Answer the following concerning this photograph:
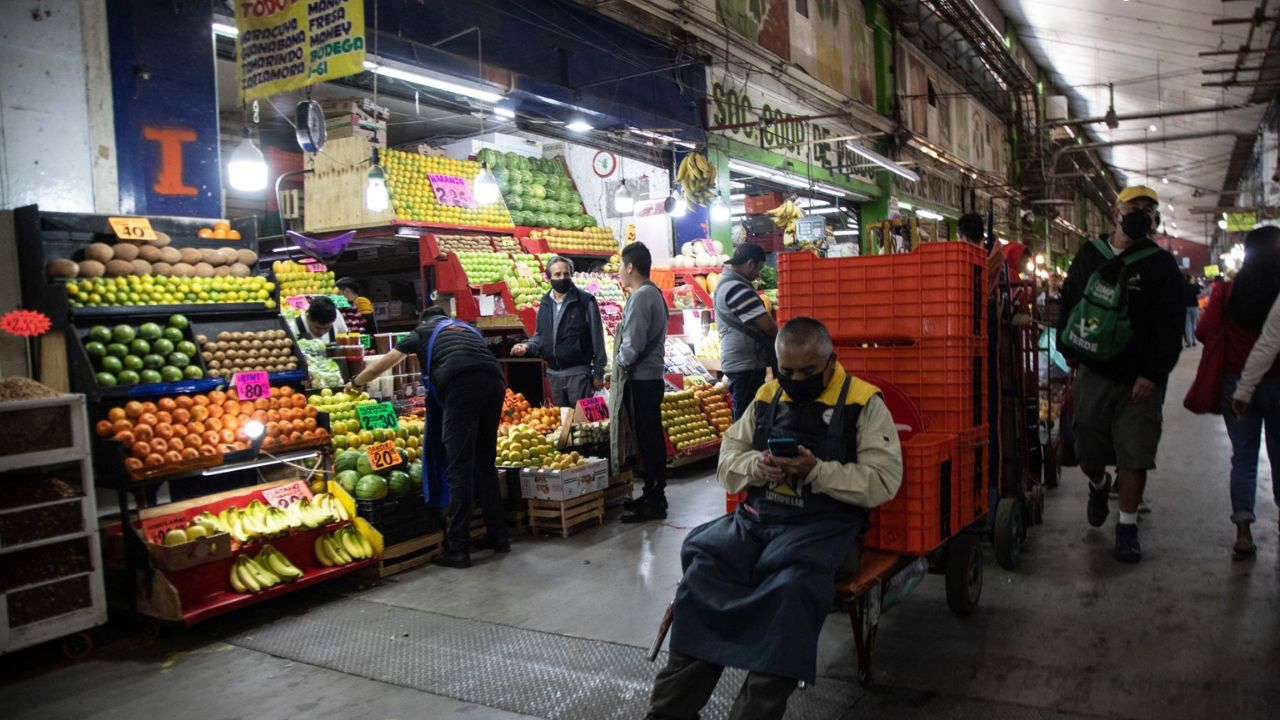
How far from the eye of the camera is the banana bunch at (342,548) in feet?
17.2

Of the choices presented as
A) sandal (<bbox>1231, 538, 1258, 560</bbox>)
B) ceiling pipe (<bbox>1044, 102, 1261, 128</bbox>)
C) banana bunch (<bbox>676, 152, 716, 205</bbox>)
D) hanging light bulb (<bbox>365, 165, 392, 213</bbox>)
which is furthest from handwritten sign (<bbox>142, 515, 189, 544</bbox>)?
ceiling pipe (<bbox>1044, 102, 1261, 128</bbox>)

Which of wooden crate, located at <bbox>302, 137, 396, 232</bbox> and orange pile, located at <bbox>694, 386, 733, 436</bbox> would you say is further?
wooden crate, located at <bbox>302, 137, 396, 232</bbox>

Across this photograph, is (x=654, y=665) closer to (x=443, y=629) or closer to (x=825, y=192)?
(x=443, y=629)

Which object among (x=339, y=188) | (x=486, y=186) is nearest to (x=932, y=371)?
(x=486, y=186)

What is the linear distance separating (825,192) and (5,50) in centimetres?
1364

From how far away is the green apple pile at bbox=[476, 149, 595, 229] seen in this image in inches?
482

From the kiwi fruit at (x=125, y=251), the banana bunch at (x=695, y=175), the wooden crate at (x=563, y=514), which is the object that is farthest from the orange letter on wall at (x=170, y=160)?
the banana bunch at (x=695, y=175)

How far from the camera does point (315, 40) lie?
222 inches

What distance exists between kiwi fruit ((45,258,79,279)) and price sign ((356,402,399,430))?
208 centimetres

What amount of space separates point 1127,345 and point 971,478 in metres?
1.62

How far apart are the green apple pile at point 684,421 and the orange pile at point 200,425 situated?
3.74m

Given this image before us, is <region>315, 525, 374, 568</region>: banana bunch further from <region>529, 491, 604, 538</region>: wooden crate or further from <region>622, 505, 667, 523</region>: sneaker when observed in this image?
<region>622, 505, 667, 523</region>: sneaker

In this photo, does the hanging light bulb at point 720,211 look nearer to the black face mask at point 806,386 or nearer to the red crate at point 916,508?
the red crate at point 916,508

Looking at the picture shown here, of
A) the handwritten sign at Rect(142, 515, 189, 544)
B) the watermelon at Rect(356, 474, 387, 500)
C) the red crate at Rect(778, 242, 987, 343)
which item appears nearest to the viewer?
the red crate at Rect(778, 242, 987, 343)
